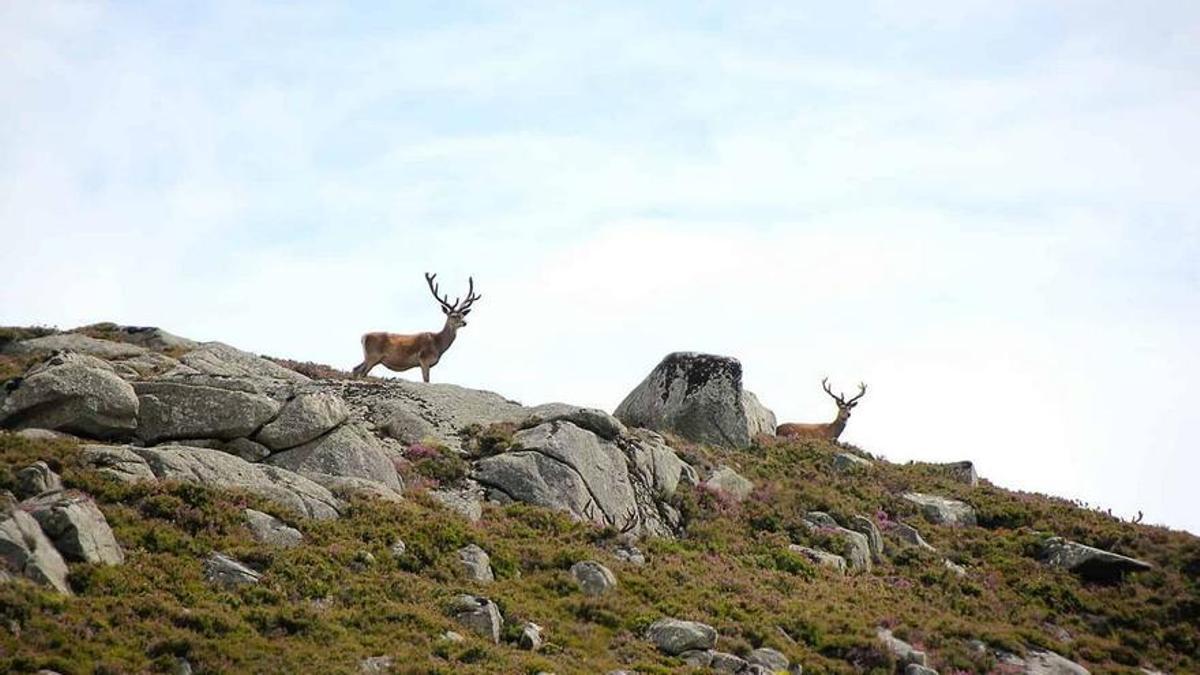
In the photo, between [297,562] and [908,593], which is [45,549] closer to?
[297,562]

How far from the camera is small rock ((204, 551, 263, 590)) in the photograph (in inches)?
739

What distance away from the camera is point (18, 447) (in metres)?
21.0

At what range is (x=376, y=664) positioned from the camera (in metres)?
17.4

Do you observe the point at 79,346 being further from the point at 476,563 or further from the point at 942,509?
the point at 942,509

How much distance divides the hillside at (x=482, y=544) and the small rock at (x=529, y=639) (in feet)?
0.36

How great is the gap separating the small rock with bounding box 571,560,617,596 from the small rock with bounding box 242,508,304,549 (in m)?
5.46

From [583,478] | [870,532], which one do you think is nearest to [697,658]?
[583,478]

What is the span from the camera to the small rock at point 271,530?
Answer: 20766mm

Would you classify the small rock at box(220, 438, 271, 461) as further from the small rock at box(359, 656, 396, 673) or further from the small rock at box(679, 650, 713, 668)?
the small rock at box(679, 650, 713, 668)

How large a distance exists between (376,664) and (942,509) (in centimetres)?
2201

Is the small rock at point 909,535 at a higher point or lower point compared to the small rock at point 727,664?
higher

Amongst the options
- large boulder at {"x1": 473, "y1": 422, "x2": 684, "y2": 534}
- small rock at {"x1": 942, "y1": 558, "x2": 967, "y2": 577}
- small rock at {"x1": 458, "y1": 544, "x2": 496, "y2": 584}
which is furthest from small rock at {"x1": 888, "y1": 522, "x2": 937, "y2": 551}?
small rock at {"x1": 458, "y1": 544, "x2": 496, "y2": 584}

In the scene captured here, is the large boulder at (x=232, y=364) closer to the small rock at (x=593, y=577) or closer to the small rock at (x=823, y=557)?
the small rock at (x=593, y=577)

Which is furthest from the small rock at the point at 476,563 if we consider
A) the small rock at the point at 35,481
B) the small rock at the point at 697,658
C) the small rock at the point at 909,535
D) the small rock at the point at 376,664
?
the small rock at the point at 909,535
